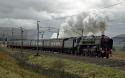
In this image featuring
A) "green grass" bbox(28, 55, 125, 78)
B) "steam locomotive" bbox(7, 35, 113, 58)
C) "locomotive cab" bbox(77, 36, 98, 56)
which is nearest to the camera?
"green grass" bbox(28, 55, 125, 78)

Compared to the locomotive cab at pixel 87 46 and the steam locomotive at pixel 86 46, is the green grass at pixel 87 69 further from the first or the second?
the steam locomotive at pixel 86 46

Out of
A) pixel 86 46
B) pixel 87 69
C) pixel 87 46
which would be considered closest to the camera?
pixel 87 69

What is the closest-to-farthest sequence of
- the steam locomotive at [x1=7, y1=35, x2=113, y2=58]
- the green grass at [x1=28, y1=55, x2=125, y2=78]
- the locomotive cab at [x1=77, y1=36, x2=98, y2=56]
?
the green grass at [x1=28, y1=55, x2=125, y2=78]
the steam locomotive at [x1=7, y1=35, x2=113, y2=58]
the locomotive cab at [x1=77, y1=36, x2=98, y2=56]

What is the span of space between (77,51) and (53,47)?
20.6 metres

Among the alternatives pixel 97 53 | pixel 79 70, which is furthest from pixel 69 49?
Answer: pixel 79 70

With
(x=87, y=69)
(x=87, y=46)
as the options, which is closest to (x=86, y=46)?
(x=87, y=46)

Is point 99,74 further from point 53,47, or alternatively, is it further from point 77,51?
point 53,47

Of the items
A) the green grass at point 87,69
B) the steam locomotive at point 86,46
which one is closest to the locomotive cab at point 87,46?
the steam locomotive at point 86,46

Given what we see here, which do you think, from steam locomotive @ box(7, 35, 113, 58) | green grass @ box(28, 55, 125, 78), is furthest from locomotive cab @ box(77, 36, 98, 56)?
green grass @ box(28, 55, 125, 78)

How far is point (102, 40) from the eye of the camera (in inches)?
2269

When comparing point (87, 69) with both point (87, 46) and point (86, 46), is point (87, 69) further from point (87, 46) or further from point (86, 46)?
point (86, 46)

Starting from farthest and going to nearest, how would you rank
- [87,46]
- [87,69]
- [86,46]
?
[86,46] → [87,46] → [87,69]

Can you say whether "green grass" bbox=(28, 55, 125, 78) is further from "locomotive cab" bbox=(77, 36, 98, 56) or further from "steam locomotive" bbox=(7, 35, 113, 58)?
"steam locomotive" bbox=(7, 35, 113, 58)

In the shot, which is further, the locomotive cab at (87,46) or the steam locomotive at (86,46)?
the locomotive cab at (87,46)
